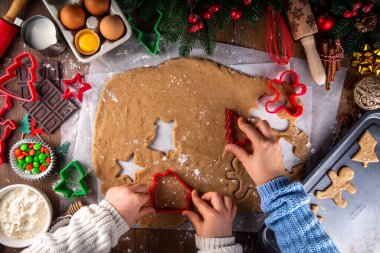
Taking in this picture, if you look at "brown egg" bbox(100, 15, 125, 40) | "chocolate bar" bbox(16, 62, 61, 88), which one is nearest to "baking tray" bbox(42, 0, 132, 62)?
"brown egg" bbox(100, 15, 125, 40)

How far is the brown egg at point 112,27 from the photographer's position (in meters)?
1.06

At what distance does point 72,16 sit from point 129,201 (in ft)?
1.71

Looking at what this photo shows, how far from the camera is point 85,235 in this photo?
1014 millimetres

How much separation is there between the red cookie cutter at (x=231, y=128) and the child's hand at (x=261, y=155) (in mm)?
31

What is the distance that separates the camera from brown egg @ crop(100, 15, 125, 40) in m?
1.06

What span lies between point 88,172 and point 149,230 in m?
0.25

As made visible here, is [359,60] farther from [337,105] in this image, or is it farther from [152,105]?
[152,105]

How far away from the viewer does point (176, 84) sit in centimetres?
116

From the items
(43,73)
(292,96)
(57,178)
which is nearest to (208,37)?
(292,96)

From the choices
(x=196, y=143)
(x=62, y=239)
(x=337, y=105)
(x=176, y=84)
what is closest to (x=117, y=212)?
(x=62, y=239)

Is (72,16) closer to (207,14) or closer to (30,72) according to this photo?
(30,72)

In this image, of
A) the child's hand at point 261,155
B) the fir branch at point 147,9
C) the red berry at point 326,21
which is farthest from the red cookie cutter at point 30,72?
the red berry at point 326,21

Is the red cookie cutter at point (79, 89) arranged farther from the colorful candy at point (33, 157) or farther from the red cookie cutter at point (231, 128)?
the red cookie cutter at point (231, 128)

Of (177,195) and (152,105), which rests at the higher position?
(152,105)
